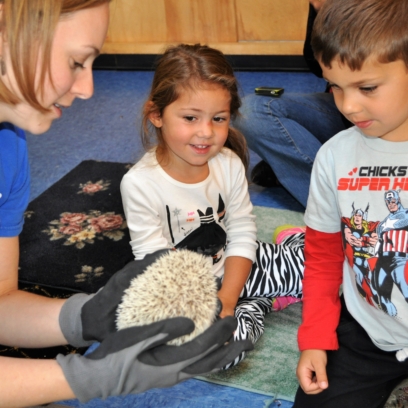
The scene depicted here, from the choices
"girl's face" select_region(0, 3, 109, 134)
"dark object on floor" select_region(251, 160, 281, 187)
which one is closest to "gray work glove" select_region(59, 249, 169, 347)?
"girl's face" select_region(0, 3, 109, 134)

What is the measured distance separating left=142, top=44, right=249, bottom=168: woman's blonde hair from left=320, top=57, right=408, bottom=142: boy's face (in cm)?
43

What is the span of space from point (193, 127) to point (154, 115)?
5.8 inches

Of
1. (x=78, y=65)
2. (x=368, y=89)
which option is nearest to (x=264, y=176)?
(x=368, y=89)

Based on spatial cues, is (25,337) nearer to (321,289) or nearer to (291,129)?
(321,289)

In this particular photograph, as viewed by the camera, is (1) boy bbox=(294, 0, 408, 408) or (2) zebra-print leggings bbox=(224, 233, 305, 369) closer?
(1) boy bbox=(294, 0, 408, 408)

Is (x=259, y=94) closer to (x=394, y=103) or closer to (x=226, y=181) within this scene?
(x=226, y=181)

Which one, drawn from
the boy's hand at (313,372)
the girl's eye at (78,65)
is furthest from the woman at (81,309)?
the boy's hand at (313,372)

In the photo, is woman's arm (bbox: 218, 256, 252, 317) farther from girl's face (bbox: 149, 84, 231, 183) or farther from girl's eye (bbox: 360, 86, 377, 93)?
girl's eye (bbox: 360, 86, 377, 93)

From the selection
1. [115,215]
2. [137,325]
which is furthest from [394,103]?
[115,215]

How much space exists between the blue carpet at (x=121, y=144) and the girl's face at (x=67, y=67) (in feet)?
2.49

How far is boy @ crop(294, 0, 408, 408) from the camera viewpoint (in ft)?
3.56

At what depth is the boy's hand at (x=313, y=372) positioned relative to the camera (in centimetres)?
124

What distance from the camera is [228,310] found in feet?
4.95

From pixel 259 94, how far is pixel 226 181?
712mm
